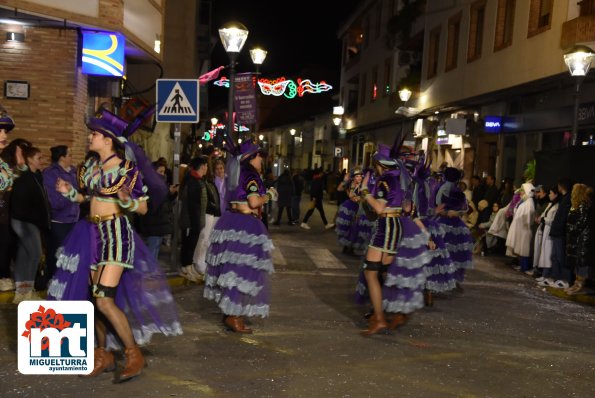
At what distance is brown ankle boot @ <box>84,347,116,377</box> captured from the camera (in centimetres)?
547

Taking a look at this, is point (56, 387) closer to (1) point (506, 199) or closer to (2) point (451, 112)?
(1) point (506, 199)

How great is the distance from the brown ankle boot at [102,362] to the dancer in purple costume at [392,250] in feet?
9.05

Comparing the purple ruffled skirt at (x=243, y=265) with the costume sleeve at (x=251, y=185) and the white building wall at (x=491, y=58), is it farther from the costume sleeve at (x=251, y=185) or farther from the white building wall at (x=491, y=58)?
the white building wall at (x=491, y=58)

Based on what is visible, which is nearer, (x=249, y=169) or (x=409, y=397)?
(x=409, y=397)

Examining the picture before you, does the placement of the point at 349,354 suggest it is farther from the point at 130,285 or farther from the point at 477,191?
the point at 477,191

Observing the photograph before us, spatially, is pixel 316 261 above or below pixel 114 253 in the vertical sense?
below

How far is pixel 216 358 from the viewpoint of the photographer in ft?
20.3

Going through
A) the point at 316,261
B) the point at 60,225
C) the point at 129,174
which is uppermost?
the point at 129,174

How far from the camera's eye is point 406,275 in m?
7.38

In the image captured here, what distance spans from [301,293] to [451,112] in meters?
17.4

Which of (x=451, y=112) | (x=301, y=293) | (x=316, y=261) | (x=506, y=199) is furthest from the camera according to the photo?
(x=451, y=112)

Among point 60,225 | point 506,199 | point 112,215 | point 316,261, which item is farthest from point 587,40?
point 112,215

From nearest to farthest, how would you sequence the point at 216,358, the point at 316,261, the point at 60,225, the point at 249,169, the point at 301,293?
the point at 216,358 < the point at 249,169 < the point at 60,225 < the point at 301,293 < the point at 316,261

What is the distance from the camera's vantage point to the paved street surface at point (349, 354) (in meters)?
5.40
